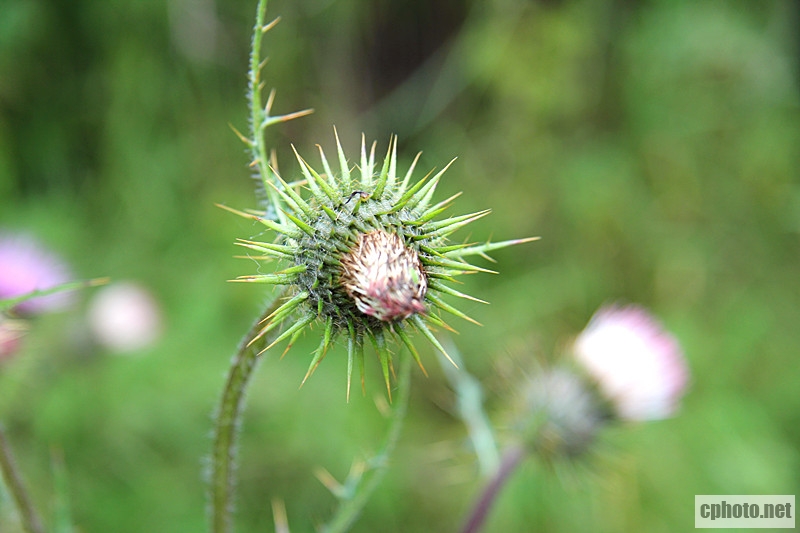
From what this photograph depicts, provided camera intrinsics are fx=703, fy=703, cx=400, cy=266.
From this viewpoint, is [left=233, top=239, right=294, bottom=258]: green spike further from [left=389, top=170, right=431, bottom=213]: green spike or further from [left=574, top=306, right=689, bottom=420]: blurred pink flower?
[left=574, top=306, right=689, bottom=420]: blurred pink flower

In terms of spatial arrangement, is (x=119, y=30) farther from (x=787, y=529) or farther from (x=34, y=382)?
(x=787, y=529)

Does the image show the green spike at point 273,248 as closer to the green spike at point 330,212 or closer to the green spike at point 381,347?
the green spike at point 330,212

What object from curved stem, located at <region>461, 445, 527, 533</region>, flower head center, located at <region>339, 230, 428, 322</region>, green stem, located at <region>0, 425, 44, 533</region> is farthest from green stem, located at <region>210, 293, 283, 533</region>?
curved stem, located at <region>461, 445, 527, 533</region>

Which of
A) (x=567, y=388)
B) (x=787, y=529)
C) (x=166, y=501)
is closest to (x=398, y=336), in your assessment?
(x=567, y=388)

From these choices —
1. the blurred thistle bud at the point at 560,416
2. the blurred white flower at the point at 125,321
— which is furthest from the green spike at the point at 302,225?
the blurred white flower at the point at 125,321

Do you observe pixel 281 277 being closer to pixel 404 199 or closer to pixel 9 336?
pixel 404 199

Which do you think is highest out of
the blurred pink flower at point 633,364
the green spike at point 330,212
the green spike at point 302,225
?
the blurred pink flower at point 633,364
